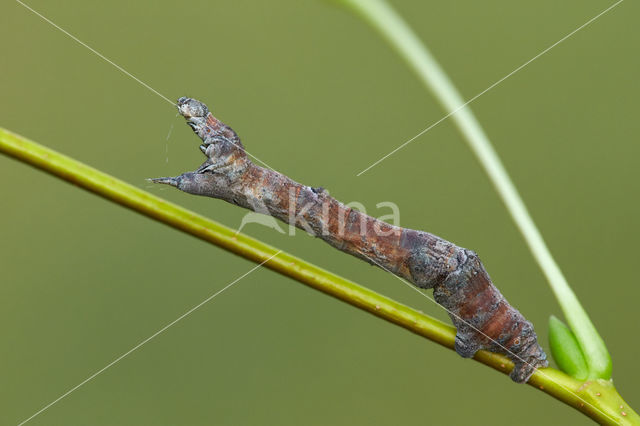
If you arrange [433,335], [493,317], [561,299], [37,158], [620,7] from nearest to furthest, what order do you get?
1. [37,158]
2. [561,299]
3. [433,335]
4. [493,317]
5. [620,7]

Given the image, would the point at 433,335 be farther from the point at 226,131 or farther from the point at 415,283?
the point at 226,131

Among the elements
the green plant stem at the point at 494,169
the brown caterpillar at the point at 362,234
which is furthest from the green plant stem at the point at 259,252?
the brown caterpillar at the point at 362,234

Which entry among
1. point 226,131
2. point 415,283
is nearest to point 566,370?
point 415,283

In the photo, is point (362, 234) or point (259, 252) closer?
point (259, 252)

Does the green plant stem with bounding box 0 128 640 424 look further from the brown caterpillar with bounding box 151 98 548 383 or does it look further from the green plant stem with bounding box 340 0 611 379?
the brown caterpillar with bounding box 151 98 548 383

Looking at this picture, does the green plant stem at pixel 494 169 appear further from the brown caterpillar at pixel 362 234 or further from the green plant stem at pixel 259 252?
the brown caterpillar at pixel 362 234

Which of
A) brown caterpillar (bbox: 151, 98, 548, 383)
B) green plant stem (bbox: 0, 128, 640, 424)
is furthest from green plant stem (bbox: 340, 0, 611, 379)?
brown caterpillar (bbox: 151, 98, 548, 383)
